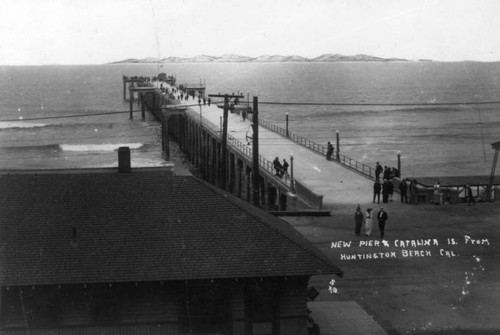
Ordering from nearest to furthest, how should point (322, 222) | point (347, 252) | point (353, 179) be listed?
1. point (347, 252)
2. point (322, 222)
3. point (353, 179)

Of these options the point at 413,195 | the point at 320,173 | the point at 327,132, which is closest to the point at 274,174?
the point at 320,173

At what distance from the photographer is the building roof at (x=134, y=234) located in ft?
45.6

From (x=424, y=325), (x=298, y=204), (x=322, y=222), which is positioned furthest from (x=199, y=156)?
(x=424, y=325)

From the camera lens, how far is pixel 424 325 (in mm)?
16969

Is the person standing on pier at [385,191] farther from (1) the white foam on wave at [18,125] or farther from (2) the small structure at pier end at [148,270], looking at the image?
(1) the white foam on wave at [18,125]

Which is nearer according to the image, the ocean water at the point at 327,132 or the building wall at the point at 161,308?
the building wall at the point at 161,308

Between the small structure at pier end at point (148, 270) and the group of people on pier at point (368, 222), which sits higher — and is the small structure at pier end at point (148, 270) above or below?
above

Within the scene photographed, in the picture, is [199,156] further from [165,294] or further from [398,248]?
[165,294]

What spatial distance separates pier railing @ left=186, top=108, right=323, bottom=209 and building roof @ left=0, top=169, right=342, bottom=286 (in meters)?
11.7

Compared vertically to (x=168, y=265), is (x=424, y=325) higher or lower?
lower

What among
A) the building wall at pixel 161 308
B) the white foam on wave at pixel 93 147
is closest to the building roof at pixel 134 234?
the building wall at pixel 161 308

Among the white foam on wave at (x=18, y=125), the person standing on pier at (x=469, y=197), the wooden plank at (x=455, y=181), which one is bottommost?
the white foam on wave at (x=18, y=125)

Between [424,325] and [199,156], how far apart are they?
4379cm

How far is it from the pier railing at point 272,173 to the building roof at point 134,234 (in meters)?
11.7
